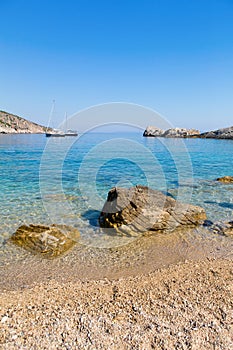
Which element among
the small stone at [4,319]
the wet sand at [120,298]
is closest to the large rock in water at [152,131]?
the wet sand at [120,298]

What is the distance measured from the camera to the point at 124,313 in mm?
4676

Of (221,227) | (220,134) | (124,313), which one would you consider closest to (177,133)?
(220,134)

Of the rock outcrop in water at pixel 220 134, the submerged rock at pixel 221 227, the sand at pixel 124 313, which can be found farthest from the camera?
the rock outcrop in water at pixel 220 134

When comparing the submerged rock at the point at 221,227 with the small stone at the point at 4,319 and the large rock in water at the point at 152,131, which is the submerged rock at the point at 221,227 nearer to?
the small stone at the point at 4,319

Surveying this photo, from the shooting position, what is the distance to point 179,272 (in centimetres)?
639

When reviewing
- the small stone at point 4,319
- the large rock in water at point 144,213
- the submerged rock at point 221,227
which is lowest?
the submerged rock at point 221,227

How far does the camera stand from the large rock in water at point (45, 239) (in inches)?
297

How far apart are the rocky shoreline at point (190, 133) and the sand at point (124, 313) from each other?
112546 millimetres

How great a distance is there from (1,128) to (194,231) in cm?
17333

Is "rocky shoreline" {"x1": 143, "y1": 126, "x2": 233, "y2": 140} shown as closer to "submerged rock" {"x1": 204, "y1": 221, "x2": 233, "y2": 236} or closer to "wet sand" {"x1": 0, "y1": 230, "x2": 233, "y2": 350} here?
"submerged rock" {"x1": 204, "y1": 221, "x2": 233, "y2": 236}

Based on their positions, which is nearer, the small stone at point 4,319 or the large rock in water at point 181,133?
the small stone at point 4,319

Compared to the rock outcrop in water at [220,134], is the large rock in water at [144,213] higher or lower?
lower

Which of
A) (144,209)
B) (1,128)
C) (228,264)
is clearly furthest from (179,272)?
(1,128)

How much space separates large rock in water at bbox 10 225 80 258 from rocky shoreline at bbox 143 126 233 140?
11162 centimetres
